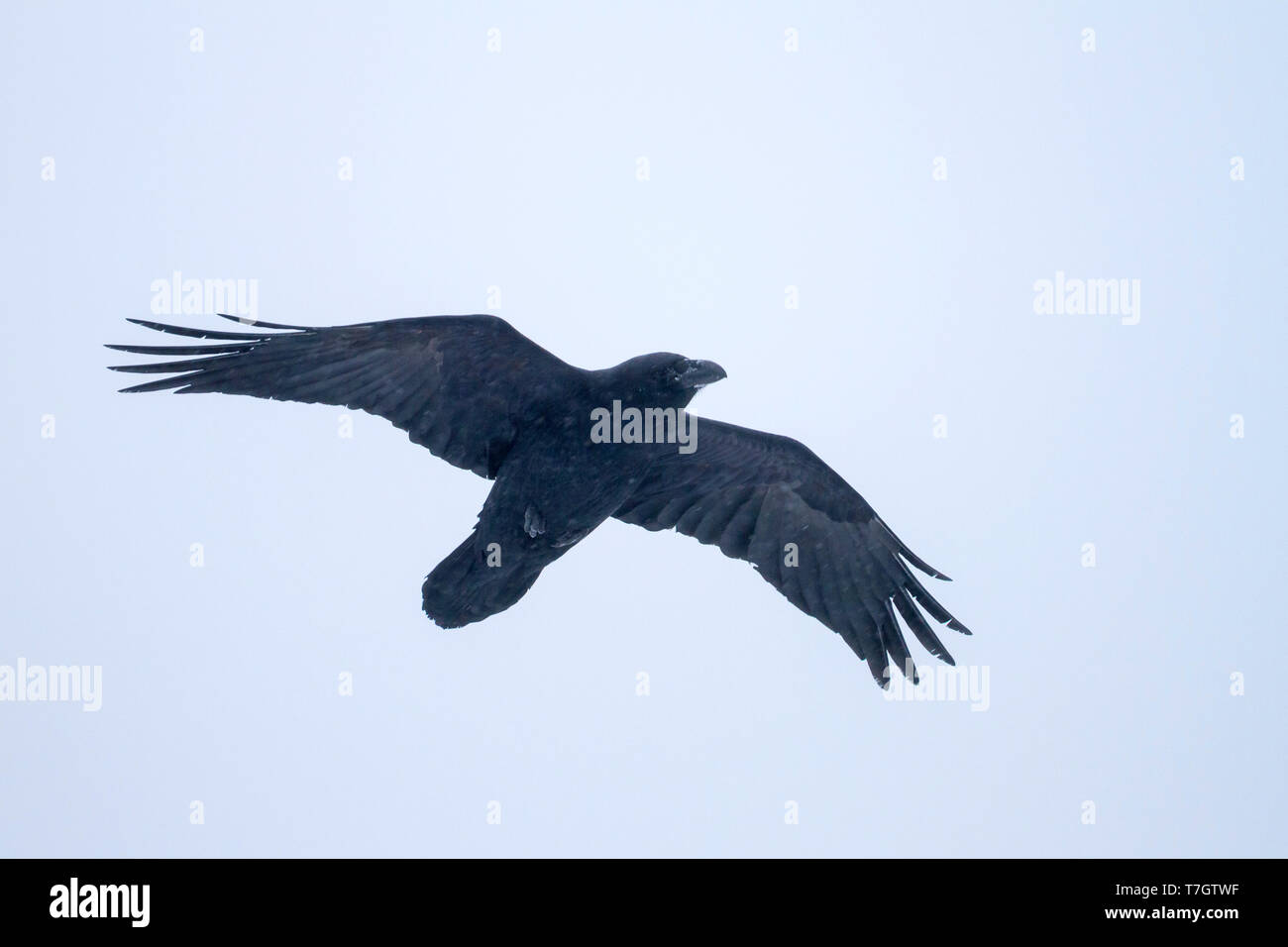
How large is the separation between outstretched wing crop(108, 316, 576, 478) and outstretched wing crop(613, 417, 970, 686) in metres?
Result: 1.52

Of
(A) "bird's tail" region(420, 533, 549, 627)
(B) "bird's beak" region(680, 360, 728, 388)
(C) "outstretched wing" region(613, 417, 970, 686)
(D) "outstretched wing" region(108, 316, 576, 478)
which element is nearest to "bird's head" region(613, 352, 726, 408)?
(B) "bird's beak" region(680, 360, 728, 388)

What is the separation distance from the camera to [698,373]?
11203 mm

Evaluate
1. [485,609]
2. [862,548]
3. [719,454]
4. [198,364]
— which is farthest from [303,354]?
[862,548]

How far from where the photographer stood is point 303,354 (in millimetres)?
11375

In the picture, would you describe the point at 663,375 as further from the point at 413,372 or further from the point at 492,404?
the point at 413,372

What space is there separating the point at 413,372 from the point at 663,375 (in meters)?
1.89

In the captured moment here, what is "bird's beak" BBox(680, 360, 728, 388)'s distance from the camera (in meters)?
11.2

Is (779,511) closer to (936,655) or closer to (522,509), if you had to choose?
(936,655)

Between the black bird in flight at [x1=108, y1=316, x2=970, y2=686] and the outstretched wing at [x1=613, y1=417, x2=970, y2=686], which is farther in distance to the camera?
the outstretched wing at [x1=613, y1=417, x2=970, y2=686]

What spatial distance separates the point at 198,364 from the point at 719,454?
4118 mm

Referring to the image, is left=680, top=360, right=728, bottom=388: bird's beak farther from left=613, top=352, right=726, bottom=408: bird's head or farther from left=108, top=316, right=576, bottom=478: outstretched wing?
left=108, top=316, right=576, bottom=478: outstretched wing
